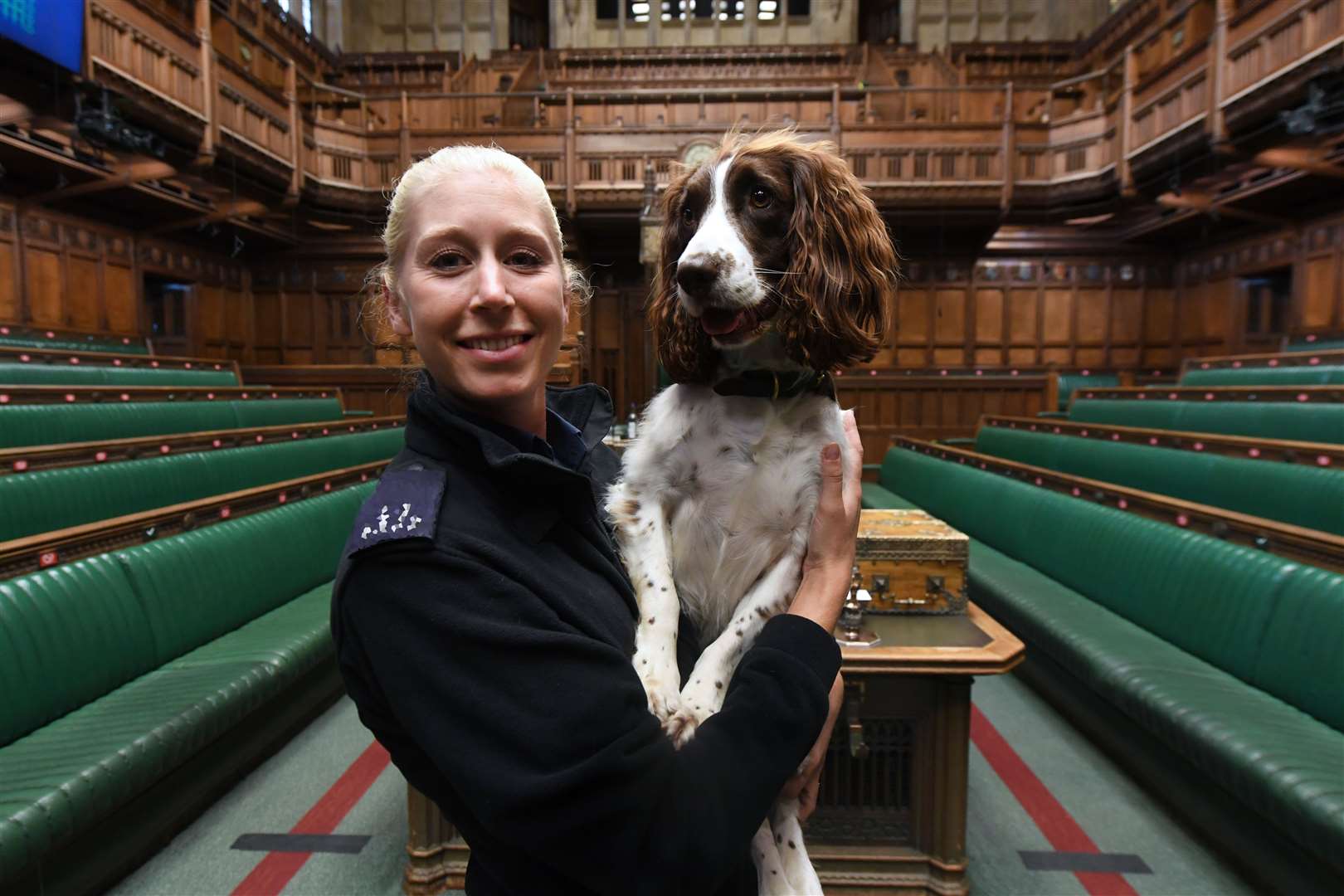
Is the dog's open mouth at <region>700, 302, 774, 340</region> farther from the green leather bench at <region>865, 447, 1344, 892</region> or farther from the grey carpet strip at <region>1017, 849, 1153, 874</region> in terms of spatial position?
the grey carpet strip at <region>1017, 849, 1153, 874</region>

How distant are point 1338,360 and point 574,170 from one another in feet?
30.5

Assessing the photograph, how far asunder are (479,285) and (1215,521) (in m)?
3.03

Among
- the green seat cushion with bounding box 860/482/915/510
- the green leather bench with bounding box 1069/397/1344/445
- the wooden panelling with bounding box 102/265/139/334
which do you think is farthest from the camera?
the wooden panelling with bounding box 102/265/139/334

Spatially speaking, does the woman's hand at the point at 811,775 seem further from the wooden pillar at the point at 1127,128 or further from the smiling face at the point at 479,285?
the wooden pillar at the point at 1127,128

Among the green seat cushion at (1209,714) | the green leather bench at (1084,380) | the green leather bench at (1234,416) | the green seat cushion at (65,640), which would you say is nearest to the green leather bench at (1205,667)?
the green seat cushion at (1209,714)

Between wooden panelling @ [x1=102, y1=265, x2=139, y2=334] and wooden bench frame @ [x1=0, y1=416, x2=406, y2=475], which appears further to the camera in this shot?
wooden panelling @ [x1=102, y1=265, x2=139, y2=334]

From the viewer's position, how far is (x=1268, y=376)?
22.9 ft

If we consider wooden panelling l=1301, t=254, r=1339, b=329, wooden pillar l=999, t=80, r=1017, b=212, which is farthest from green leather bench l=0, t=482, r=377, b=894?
wooden panelling l=1301, t=254, r=1339, b=329

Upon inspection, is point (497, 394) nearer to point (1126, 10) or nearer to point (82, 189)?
point (82, 189)

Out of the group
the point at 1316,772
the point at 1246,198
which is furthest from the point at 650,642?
the point at 1246,198

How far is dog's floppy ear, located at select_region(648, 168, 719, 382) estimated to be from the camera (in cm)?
120

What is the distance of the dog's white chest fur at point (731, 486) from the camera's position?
115 centimetres

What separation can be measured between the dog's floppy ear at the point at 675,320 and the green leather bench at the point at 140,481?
3.28 m

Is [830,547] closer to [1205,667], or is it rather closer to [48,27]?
[1205,667]
